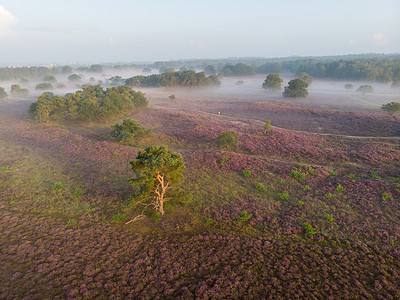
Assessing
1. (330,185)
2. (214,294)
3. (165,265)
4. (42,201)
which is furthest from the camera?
(330,185)

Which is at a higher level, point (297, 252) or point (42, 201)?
point (42, 201)

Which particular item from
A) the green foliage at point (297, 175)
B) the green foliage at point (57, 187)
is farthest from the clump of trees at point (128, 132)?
the green foliage at point (297, 175)

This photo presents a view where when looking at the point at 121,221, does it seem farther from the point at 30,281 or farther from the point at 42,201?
the point at 42,201

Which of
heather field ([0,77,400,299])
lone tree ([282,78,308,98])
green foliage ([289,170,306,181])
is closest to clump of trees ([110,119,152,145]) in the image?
heather field ([0,77,400,299])

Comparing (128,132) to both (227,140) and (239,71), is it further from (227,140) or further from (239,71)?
(239,71)

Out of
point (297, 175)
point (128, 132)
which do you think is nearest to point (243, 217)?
point (297, 175)

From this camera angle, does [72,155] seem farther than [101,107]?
No

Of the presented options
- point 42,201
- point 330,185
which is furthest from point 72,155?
point 330,185
